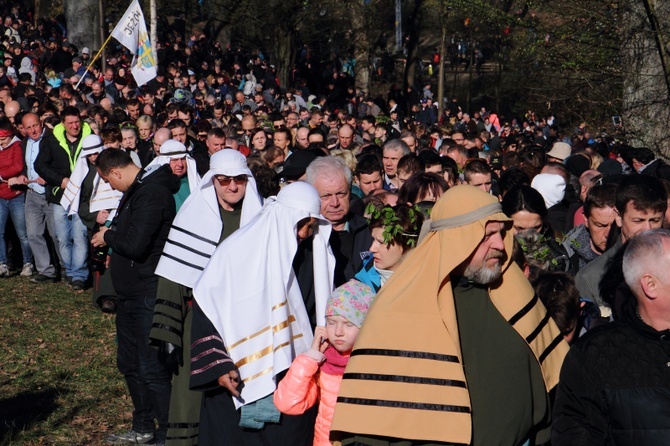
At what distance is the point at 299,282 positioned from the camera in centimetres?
546

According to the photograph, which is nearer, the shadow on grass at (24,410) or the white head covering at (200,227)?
the white head covering at (200,227)

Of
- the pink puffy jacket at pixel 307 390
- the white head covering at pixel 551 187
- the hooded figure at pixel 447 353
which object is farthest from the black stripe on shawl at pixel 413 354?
the white head covering at pixel 551 187

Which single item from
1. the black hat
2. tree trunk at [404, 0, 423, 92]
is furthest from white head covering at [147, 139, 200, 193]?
tree trunk at [404, 0, 423, 92]

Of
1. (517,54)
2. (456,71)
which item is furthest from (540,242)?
(456,71)

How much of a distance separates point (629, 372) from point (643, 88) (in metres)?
9.61

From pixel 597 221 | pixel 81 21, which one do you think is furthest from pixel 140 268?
pixel 81 21

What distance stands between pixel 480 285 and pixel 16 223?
1059 cm

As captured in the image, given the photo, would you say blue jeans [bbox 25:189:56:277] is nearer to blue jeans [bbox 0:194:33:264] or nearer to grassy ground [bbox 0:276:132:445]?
blue jeans [bbox 0:194:33:264]

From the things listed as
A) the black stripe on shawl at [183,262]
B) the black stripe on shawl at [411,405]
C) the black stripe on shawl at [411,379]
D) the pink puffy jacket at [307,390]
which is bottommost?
the pink puffy jacket at [307,390]

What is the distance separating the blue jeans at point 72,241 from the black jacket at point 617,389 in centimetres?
996

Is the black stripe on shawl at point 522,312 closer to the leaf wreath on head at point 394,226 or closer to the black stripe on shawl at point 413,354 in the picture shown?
the black stripe on shawl at point 413,354

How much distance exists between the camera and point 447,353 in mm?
3938

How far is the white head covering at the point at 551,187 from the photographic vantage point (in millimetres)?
8898

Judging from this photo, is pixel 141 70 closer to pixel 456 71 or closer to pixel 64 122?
pixel 64 122
